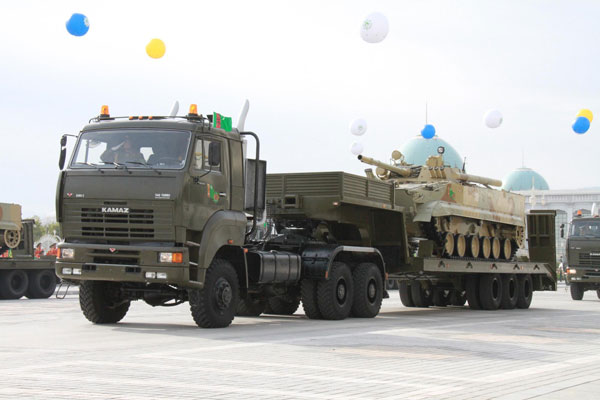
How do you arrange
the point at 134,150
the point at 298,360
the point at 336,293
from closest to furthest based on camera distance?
the point at 298,360, the point at 134,150, the point at 336,293

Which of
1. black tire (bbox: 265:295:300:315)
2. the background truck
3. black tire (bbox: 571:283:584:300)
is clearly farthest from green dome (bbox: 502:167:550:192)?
black tire (bbox: 265:295:300:315)

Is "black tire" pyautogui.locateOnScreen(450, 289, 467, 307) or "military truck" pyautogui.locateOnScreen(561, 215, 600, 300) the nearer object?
"black tire" pyautogui.locateOnScreen(450, 289, 467, 307)

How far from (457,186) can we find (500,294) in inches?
125

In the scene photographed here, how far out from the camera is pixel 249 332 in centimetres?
1482

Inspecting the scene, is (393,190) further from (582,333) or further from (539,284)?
(539,284)

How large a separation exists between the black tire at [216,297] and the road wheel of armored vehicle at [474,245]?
9868mm

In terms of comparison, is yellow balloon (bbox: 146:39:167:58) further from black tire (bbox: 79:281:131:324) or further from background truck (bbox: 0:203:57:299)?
background truck (bbox: 0:203:57:299)

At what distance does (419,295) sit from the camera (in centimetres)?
2528

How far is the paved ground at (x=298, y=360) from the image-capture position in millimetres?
8594

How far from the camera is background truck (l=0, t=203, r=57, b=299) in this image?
2972 cm

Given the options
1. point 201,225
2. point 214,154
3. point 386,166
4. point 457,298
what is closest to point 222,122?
point 214,154

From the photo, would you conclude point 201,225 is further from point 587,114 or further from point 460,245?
point 587,114

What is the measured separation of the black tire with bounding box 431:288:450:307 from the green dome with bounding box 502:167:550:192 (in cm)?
13603

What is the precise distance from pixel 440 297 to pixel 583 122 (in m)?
6.50
